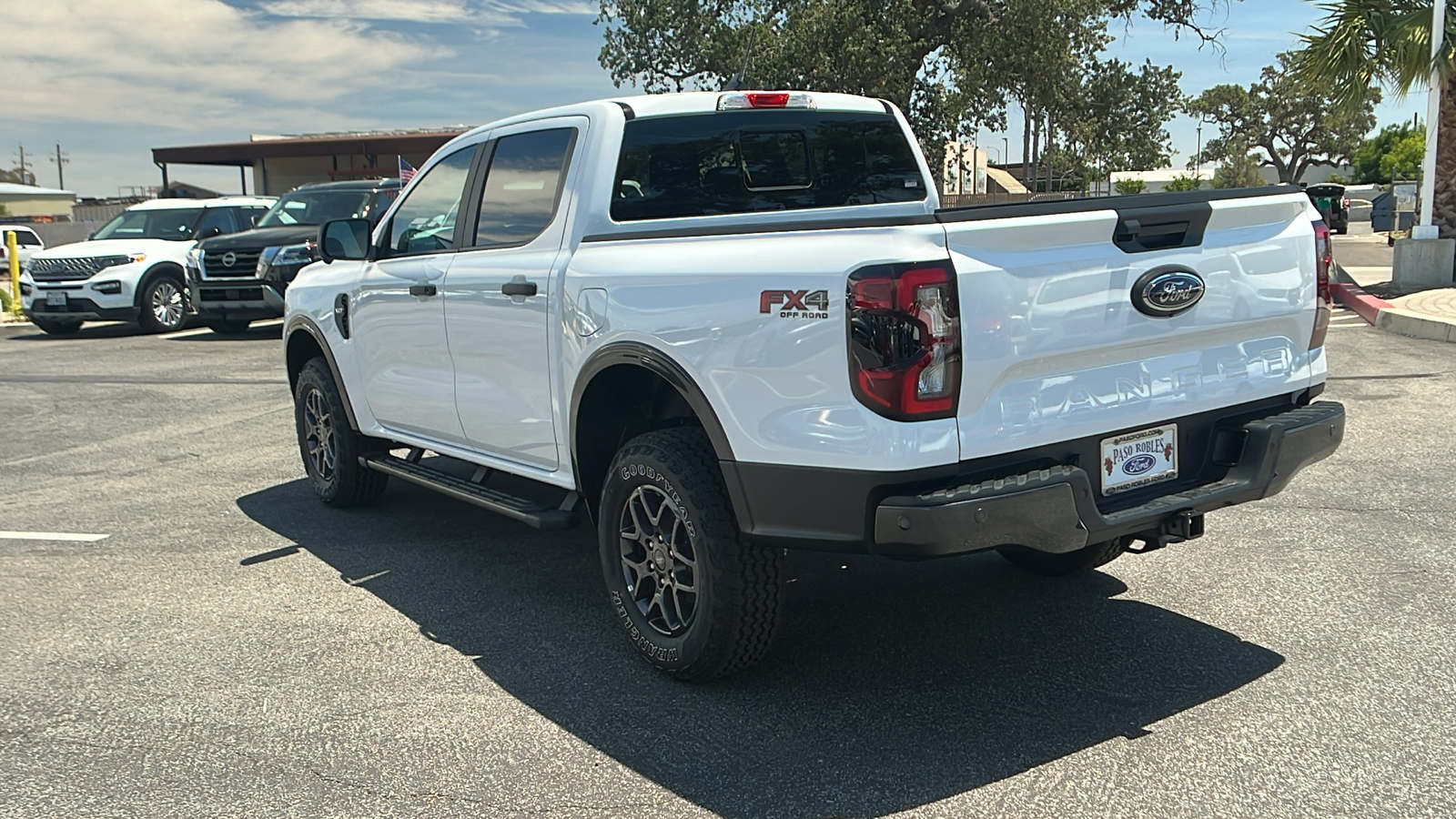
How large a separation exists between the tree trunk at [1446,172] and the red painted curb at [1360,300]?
1.39 meters

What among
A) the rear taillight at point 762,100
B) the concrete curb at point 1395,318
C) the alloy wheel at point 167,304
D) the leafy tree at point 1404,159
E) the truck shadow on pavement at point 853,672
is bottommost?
the truck shadow on pavement at point 853,672

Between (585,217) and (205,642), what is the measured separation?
2.20 m

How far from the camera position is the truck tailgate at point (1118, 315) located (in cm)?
352

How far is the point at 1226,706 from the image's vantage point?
391cm

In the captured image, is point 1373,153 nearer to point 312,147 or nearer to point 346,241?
point 312,147

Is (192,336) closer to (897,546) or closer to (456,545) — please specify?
(456,545)

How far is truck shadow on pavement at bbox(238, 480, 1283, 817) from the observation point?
3.60 meters

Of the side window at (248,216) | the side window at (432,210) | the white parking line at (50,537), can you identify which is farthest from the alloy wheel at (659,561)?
the side window at (248,216)

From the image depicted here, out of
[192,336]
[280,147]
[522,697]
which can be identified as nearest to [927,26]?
[192,336]

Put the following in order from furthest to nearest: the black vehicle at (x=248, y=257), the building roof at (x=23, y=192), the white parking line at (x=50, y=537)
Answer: the building roof at (x=23, y=192) → the black vehicle at (x=248, y=257) → the white parking line at (x=50, y=537)

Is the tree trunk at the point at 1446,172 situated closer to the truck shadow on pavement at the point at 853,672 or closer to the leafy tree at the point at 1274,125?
the truck shadow on pavement at the point at 853,672

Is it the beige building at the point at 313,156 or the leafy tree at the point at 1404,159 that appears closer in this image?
the beige building at the point at 313,156

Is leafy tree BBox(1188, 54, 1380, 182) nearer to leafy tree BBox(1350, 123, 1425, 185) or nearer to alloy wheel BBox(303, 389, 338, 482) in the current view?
leafy tree BBox(1350, 123, 1425, 185)

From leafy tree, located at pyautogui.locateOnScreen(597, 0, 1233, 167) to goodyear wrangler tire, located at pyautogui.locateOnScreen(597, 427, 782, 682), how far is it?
80.6 feet
